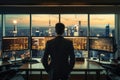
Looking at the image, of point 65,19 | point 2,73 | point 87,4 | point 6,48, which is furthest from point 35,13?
point 2,73

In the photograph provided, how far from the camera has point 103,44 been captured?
636 centimetres

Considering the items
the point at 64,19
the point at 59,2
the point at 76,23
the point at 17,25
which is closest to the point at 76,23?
the point at 76,23

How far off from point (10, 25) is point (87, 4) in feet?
9.81

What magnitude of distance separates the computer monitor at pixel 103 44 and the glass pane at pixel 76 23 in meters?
2.93

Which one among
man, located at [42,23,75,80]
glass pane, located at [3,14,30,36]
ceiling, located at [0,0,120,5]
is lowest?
man, located at [42,23,75,80]

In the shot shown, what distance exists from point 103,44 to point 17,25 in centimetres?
434

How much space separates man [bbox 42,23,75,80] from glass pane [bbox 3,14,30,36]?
6.11 metres

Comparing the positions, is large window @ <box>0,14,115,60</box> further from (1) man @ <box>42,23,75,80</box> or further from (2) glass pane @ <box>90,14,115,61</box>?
(1) man @ <box>42,23,75,80</box>

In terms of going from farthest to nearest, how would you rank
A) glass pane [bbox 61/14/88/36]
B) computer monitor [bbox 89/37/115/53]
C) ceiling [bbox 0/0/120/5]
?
glass pane [bbox 61/14/88/36]
ceiling [bbox 0/0/120/5]
computer monitor [bbox 89/37/115/53]

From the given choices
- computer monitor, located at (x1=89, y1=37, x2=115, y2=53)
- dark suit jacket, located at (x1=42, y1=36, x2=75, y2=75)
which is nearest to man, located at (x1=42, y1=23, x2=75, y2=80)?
dark suit jacket, located at (x1=42, y1=36, x2=75, y2=75)

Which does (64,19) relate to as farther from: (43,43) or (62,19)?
(43,43)

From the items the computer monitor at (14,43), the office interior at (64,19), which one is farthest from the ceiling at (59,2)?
the computer monitor at (14,43)

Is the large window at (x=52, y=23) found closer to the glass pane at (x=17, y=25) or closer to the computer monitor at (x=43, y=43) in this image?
the glass pane at (x=17, y=25)

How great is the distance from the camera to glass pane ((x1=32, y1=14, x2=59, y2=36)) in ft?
31.3
